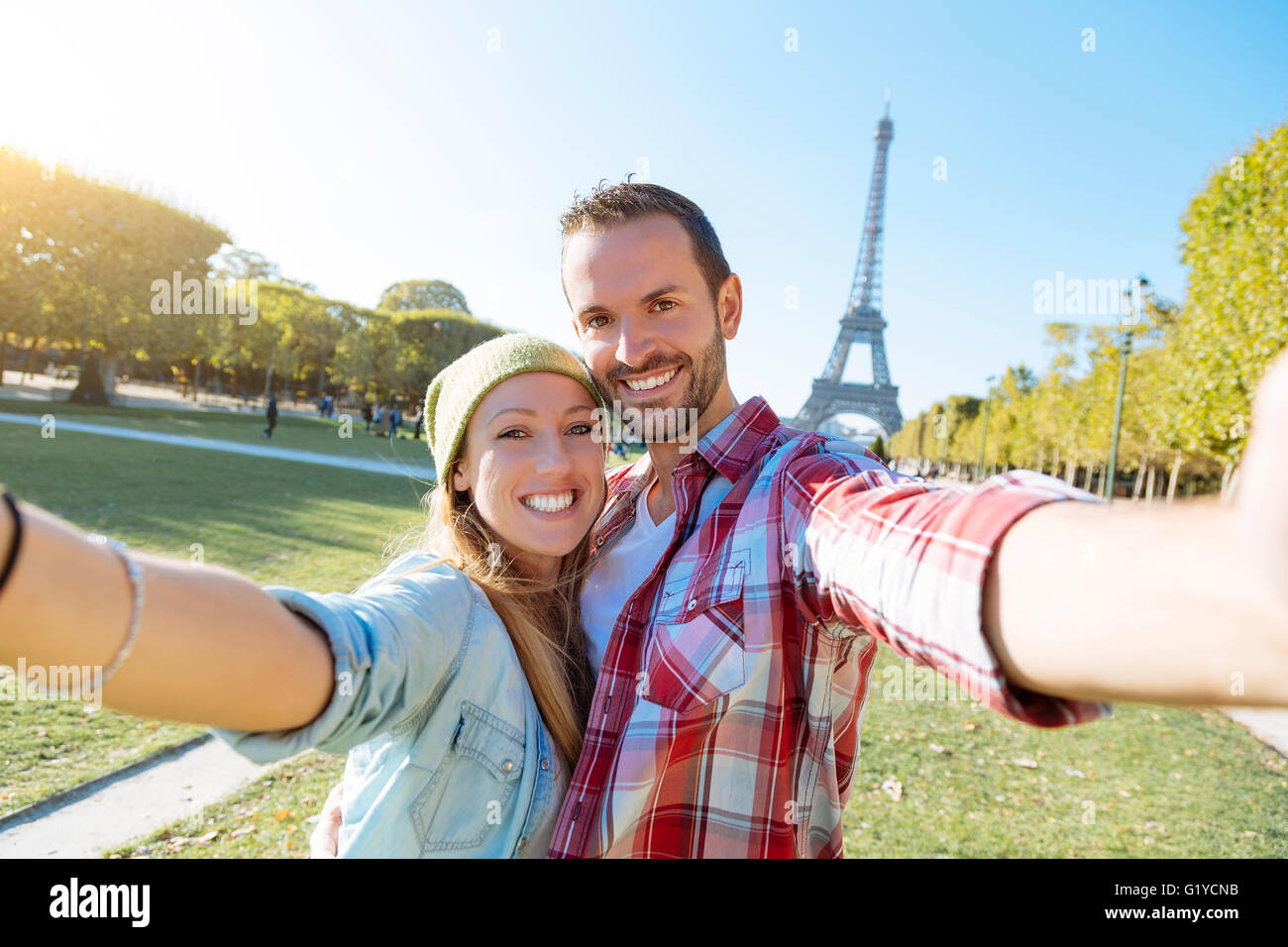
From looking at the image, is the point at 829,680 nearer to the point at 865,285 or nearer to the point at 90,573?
the point at 90,573

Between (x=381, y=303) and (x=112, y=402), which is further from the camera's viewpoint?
(x=381, y=303)

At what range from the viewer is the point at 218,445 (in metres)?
20.5

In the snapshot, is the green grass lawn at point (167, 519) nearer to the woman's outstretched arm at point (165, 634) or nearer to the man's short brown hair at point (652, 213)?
the woman's outstretched arm at point (165, 634)

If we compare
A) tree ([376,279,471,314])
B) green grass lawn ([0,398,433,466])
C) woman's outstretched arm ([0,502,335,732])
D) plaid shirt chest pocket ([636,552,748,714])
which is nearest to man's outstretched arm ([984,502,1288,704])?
plaid shirt chest pocket ([636,552,748,714])

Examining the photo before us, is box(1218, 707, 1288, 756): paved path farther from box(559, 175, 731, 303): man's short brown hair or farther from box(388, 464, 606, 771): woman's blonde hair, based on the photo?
box(388, 464, 606, 771): woman's blonde hair

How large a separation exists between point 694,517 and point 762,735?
62 centimetres

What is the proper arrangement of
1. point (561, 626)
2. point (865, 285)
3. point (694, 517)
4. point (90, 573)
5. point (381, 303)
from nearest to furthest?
1. point (90, 573)
2. point (694, 517)
3. point (561, 626)
4. point (865, 285)
5. point (381, 303)

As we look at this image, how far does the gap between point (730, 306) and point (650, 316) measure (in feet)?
1.40

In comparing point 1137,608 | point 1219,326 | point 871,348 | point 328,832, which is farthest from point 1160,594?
point 871,348

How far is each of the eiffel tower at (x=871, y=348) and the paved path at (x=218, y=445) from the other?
3320cm

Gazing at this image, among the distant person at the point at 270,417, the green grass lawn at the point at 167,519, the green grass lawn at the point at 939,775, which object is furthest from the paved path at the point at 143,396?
the green grass lawn at the point at 939,775

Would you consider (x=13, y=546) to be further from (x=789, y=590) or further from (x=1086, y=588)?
(x=789, y=590)
